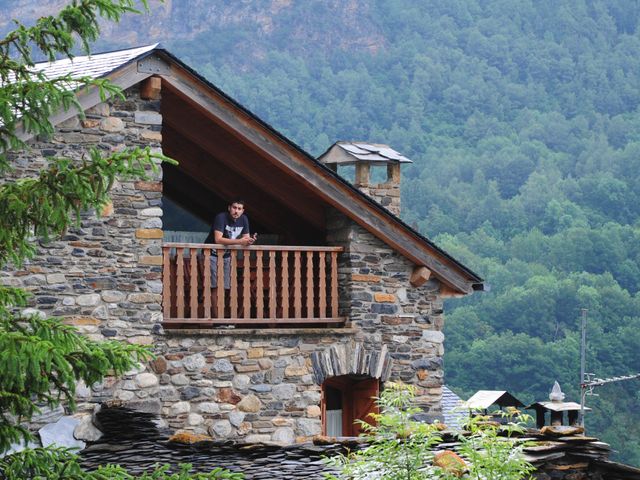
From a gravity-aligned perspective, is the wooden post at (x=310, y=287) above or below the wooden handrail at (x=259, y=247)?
below

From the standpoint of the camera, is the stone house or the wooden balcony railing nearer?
the stone house

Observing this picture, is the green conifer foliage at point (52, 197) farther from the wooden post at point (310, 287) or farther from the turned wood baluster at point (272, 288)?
the wooden post at point (310, 287)

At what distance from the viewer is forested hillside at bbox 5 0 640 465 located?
58562mm

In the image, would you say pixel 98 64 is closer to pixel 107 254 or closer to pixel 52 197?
pixel 107 254

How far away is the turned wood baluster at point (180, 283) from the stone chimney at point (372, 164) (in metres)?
3.74

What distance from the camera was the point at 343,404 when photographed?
50.8 ft

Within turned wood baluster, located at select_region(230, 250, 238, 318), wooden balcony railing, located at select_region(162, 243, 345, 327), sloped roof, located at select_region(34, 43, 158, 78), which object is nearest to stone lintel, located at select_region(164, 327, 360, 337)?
wooden balcony railing, located at select_region(162, 243, 345, 327)

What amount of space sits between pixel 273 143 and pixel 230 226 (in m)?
0.94

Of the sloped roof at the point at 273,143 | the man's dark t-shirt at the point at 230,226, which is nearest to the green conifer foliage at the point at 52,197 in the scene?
the sloped roof at the point at 273,143

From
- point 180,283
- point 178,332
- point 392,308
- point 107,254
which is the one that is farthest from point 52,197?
point 392,308

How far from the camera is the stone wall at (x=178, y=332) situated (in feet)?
44.0

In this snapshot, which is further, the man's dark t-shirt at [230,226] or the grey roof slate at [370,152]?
the grey roof slate at [370,152]

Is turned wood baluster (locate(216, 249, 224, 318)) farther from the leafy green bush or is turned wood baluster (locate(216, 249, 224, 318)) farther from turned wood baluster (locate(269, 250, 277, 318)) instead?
the leafy green bush

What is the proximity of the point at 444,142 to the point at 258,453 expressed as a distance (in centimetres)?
6463
